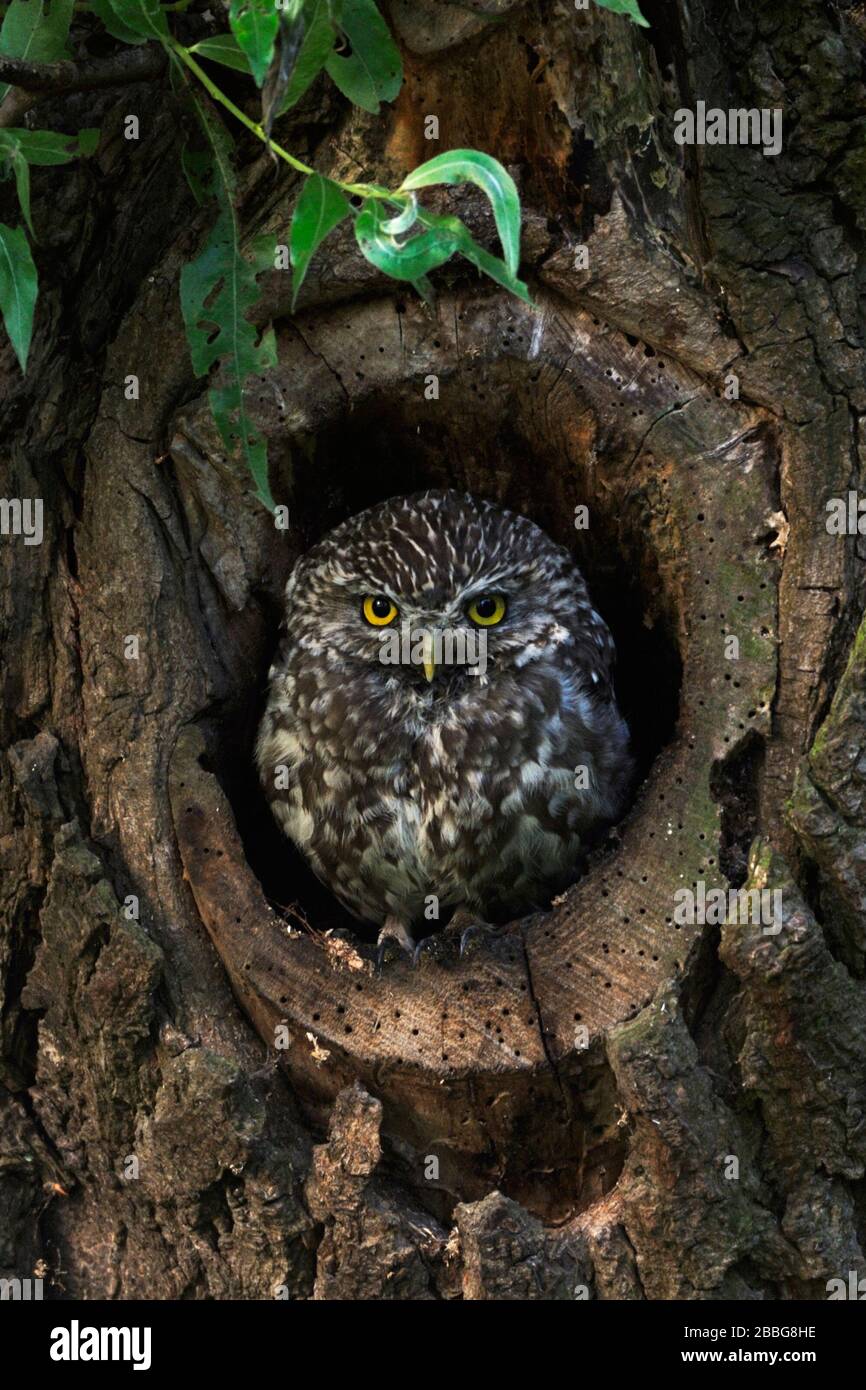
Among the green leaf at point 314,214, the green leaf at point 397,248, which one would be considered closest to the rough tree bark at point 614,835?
the green leaf at point 314,214

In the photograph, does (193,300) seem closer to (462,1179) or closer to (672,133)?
(672,133)

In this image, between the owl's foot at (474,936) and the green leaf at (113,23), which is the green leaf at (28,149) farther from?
the owl's foot at (474,936)

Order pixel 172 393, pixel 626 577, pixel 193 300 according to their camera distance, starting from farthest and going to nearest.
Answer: pixel 626 577, pixel 172 393, pixel 193 300

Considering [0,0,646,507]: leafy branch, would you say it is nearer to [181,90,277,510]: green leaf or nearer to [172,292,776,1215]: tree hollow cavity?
[181,90,277,510]: green leaf

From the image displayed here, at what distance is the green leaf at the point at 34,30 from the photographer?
2930 millimetres

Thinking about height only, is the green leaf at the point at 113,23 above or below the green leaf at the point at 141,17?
above

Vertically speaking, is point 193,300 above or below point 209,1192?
above

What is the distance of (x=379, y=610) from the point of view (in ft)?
12.4

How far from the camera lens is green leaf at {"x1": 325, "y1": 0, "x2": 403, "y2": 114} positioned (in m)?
2.71

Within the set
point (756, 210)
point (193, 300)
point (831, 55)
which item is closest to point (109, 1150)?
point (193, 300)

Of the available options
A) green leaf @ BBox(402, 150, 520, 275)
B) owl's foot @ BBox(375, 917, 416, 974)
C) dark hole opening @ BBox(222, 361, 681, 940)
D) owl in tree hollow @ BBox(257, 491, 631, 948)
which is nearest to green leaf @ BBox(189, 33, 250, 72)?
green leaf @ BBox(402, 150, 520, 275)

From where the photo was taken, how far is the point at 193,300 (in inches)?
119

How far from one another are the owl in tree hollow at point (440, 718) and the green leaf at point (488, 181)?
1514 millimetres

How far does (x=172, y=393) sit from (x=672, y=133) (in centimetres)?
137
